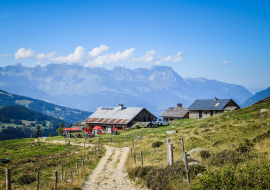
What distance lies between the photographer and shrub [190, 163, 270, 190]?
947cm

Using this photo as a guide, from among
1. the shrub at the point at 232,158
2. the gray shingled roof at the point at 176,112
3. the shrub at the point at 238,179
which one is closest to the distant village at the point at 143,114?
the gray shingled roof at the point at 176,112

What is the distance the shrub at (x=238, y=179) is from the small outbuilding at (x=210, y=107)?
205 feet

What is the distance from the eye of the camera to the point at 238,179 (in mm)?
9758

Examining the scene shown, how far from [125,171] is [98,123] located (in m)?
57.4

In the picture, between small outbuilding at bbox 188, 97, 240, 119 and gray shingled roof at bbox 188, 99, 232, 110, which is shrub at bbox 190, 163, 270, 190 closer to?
small outbuilding at bbox 188, 97, 240, 119

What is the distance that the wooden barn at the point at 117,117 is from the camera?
7519cm

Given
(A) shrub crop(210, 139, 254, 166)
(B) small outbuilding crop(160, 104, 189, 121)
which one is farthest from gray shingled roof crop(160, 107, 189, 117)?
(A) shrub crop(210, 139, 254, 166)

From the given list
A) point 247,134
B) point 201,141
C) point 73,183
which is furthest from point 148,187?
point 247,134

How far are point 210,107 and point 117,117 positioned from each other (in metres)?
31.9

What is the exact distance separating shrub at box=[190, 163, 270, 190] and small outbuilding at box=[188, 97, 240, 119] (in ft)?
205

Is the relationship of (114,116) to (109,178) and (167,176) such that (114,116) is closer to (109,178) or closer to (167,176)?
(109,178)

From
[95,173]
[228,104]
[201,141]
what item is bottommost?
[95,173]

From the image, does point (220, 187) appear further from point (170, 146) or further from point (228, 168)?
point (170, 146)

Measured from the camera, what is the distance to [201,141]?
2894 cm
